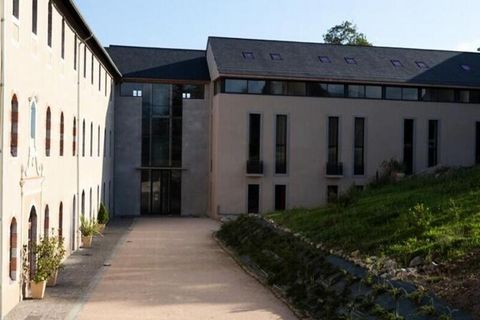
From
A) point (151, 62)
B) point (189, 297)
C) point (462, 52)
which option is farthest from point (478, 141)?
point (189, 297)

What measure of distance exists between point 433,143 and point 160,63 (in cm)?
1702

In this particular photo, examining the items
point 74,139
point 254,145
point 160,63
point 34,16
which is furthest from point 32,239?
point 160,63

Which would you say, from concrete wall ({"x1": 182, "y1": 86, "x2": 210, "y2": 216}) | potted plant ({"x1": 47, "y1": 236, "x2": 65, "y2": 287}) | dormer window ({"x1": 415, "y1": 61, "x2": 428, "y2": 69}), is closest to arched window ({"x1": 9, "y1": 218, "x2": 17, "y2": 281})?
potted plant ({"x1": 47, "y1": 236, "x2": 65, "y2": 287})

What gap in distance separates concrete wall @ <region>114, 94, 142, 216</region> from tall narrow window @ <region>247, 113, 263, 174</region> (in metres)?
7.08

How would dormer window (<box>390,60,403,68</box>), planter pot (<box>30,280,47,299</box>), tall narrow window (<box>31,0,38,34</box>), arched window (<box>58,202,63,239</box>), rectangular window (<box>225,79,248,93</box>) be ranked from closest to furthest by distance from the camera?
planter pot (<box>30,280,47,299</box>) → tall narrow window (<box>31,0,38,34</box>) → arched window (<box>58,202,63,239</box>) → rectangular window (<box>225,79,248,93</box>) → dormer window (<box>390,60,403,68</box>)

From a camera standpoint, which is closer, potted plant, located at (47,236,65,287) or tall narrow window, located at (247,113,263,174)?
potted plant, located at (47,236,65,287)

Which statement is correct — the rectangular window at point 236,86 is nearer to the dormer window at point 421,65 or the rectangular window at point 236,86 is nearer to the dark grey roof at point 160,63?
the dark grey roof at point 160,63

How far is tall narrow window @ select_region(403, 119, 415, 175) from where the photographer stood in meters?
40.8

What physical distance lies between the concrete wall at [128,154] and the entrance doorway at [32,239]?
2478cm

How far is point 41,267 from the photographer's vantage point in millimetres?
15945

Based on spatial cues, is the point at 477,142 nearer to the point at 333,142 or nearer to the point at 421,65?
the point at 421,65

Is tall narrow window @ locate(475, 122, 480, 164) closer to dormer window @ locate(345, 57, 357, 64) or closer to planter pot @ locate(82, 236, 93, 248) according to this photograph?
dormer window @ locate(345, 57, 357, 64)

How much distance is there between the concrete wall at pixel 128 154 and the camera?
41750 millimetres

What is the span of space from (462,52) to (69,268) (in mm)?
33840
